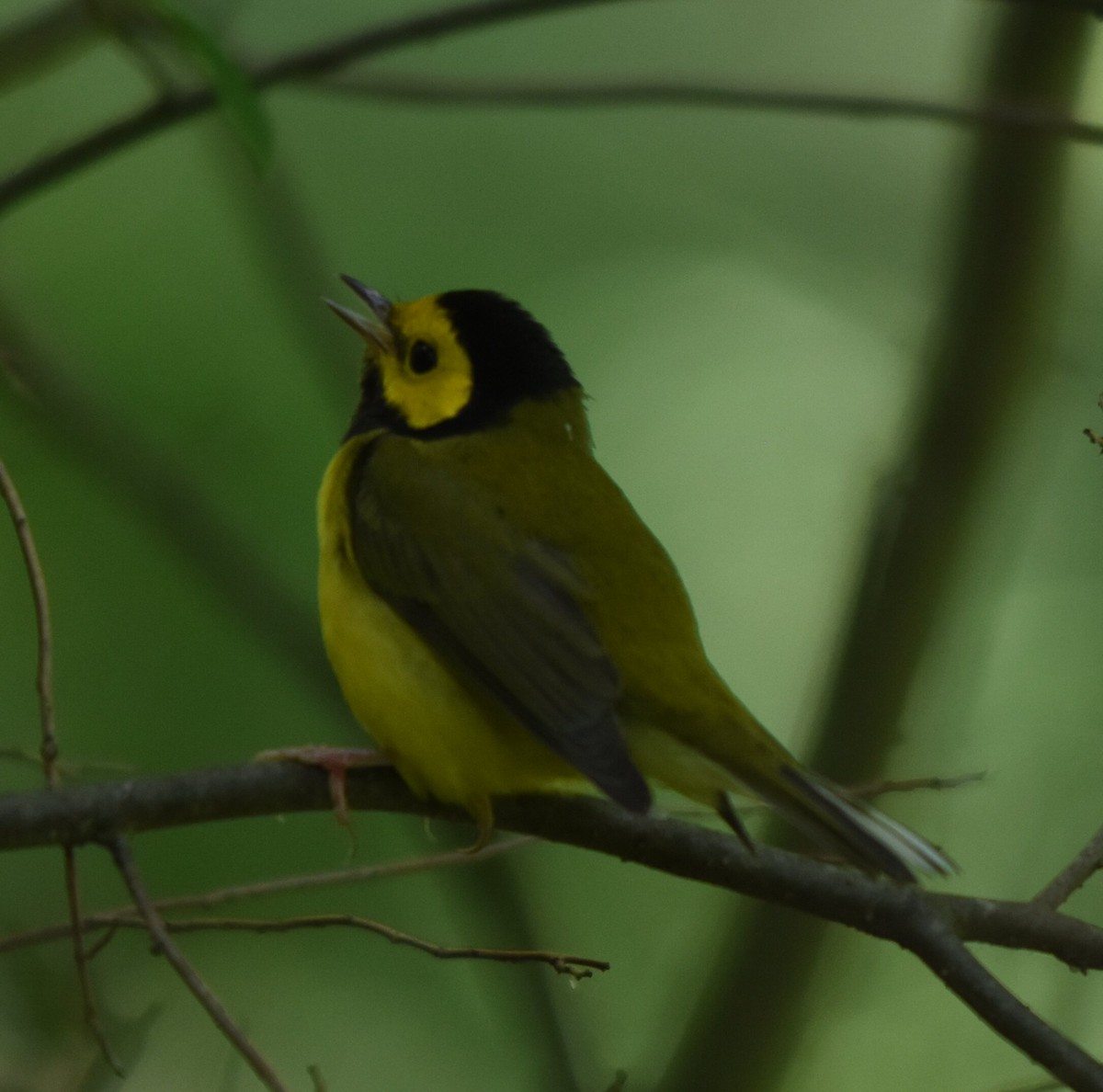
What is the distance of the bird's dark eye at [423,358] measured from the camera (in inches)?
186

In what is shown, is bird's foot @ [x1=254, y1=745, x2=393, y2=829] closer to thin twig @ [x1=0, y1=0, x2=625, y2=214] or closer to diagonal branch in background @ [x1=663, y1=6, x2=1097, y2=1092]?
diagonal branch in background @ [x1=663, y1=6, x2=1097, y2=1092]

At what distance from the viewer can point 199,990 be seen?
8.40 ft

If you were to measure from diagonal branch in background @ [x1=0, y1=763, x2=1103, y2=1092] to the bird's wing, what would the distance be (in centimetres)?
19

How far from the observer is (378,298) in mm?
4949

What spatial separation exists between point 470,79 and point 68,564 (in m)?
2.45

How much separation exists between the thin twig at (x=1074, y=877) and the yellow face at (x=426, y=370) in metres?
2.13

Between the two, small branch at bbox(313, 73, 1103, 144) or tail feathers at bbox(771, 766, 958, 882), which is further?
small branch at bbox(313, 73, 1103, 144)

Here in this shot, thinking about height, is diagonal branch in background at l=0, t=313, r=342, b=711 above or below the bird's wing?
below

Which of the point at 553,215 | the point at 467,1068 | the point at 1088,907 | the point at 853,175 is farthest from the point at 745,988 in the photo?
the point at 853,175

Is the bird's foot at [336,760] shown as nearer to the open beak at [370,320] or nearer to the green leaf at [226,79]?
the green leaf at [226,79]

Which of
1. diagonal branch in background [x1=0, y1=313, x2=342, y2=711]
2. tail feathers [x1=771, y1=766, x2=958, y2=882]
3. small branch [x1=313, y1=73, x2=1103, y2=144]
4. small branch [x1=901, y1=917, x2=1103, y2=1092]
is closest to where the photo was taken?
small branch [x1=901, y1=917, x2=1103, y2=1092]

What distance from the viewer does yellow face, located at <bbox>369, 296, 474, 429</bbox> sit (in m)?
4.65

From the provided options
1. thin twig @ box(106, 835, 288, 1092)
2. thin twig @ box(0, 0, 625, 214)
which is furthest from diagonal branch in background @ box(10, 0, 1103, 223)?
thin twig @ box(106, 835, 288, 1092)

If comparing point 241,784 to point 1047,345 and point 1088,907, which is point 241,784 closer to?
point 1047,345
